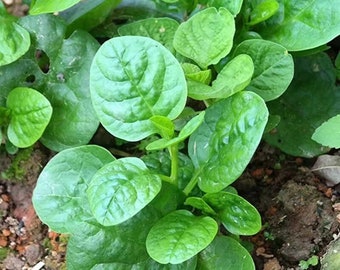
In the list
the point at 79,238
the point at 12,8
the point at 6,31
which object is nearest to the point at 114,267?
the point at 79,238

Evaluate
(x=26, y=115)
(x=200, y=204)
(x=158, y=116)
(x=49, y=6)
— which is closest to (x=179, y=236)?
(x=200, y=204)

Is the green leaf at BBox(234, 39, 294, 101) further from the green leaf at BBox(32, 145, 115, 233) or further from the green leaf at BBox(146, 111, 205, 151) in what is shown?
the green leaf at BBox(32, 145, 115, 233)

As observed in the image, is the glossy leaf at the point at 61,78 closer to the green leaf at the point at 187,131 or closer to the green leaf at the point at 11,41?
the green leaf at the point at 11,41

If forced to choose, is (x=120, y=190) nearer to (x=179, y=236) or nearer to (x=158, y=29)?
(x=179, y=236)

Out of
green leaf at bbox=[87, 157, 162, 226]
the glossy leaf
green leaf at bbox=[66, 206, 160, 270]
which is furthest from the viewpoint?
the glossy leaf

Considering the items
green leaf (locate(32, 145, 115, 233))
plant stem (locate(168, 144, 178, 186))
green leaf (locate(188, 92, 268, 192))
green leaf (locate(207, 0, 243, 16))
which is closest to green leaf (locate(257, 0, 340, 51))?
green leaf (locate(207, 0, 243, 16))
